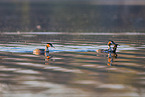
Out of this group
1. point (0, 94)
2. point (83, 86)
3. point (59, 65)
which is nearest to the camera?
point (0, 94)

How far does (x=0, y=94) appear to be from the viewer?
1362cm

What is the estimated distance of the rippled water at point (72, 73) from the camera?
1406cm

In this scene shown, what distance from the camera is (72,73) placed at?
56.3 feet

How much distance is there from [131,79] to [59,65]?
13.5 feet

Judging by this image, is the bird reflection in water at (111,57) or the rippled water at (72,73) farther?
the bird reflection in water at (111,57)

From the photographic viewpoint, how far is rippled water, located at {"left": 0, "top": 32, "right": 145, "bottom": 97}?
46.1ft

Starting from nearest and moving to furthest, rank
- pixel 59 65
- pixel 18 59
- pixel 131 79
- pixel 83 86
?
pixel 83 86, pixel 131 79, pixel 59 65, pixel 18 59

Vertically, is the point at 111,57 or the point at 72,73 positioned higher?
the point at 111,57

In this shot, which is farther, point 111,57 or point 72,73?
point 111,57

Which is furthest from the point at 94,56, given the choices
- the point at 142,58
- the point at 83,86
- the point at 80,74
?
the point at 83,86

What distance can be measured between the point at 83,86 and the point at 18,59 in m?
6.74

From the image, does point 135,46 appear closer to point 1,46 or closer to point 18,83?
point 1,46

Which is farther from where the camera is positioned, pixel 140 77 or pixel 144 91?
pixel 140 77

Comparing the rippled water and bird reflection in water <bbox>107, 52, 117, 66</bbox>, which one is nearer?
the rippled water
